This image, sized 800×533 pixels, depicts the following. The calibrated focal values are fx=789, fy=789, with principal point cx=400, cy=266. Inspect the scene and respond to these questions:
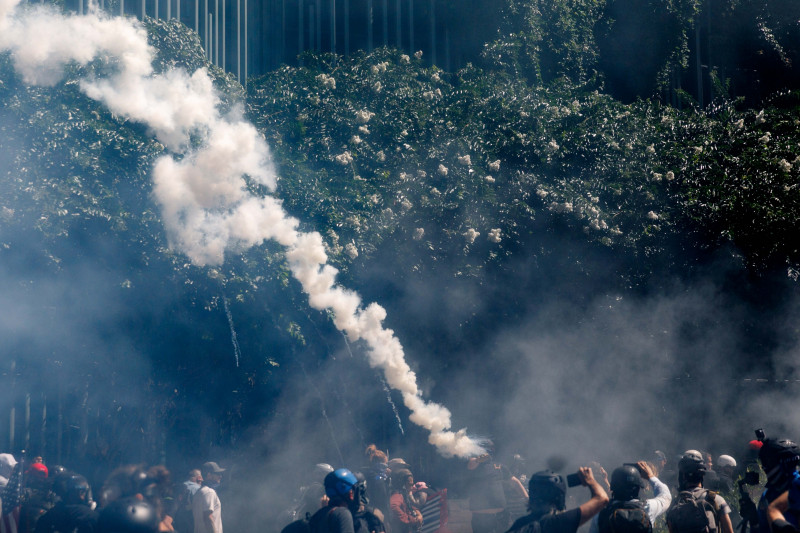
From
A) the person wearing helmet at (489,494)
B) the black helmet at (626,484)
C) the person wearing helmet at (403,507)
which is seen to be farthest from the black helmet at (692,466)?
the person wearing helmet at (403,507)

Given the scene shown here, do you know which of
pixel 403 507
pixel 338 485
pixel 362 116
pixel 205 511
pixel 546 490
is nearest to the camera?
pixel 546 490

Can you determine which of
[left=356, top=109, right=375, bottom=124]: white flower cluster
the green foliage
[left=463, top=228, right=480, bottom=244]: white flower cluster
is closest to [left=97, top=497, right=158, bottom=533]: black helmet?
the green foliage

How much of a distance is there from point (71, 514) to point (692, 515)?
4384 mm

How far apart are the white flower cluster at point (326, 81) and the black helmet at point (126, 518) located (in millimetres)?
7633

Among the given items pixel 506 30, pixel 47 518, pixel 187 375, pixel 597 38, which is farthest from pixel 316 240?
pixel 597 38

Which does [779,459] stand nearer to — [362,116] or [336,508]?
[336,508]

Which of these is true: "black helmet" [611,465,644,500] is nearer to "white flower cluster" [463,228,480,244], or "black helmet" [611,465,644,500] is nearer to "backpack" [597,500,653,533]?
"backpack" [597,500,653,533]

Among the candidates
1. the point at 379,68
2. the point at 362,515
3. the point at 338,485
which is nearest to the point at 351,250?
the point at 379,68

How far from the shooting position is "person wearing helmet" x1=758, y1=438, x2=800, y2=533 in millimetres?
4273

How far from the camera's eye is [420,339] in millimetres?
11906

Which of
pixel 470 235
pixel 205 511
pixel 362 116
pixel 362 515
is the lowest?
pixel 362 515

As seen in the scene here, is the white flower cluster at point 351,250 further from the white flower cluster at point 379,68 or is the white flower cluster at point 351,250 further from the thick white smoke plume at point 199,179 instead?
the white flower cluster at point 379,68

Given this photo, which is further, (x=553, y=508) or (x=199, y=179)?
(x=199, y=179)

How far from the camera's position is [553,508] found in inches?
183
